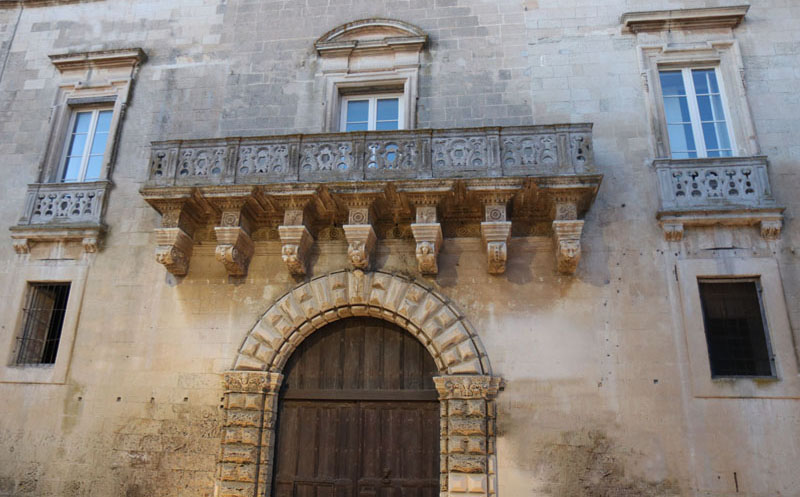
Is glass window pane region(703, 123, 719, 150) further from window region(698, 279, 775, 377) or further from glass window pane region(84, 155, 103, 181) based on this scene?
glass window pane region(84, 155, 103, 181)

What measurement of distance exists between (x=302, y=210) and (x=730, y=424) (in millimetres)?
5937

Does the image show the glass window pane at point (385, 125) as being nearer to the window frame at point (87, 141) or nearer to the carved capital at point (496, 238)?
the carved capital at point (496, 238)

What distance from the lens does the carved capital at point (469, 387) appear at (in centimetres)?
720

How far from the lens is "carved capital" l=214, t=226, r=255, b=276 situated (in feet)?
25.5

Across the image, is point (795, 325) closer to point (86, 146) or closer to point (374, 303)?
point (374, 303)

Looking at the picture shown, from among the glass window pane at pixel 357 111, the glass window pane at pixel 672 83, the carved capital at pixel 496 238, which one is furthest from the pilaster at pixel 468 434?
the glass window pane at pixel 672 83

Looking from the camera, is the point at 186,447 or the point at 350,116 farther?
the point at 350,116

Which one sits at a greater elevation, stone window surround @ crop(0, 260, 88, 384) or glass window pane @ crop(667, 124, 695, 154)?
glass window pane @ crop(667, 124, 695, 154)

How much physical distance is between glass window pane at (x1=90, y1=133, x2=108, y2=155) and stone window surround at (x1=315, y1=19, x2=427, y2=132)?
383 centimetres

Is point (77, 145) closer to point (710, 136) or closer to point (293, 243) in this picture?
point (293, 243)

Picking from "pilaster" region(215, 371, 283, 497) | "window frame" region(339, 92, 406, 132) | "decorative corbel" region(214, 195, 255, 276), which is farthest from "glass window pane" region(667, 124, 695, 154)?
"pilaster" region(215, 371, 283, 497)

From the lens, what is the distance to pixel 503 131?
7.77 m

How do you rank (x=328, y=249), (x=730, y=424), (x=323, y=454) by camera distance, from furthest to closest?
1. (x=328, y=249)
2. (x=323, y=454)
3. (x=730, y=424)

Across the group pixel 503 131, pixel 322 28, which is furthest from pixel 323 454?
pixel 322 28
